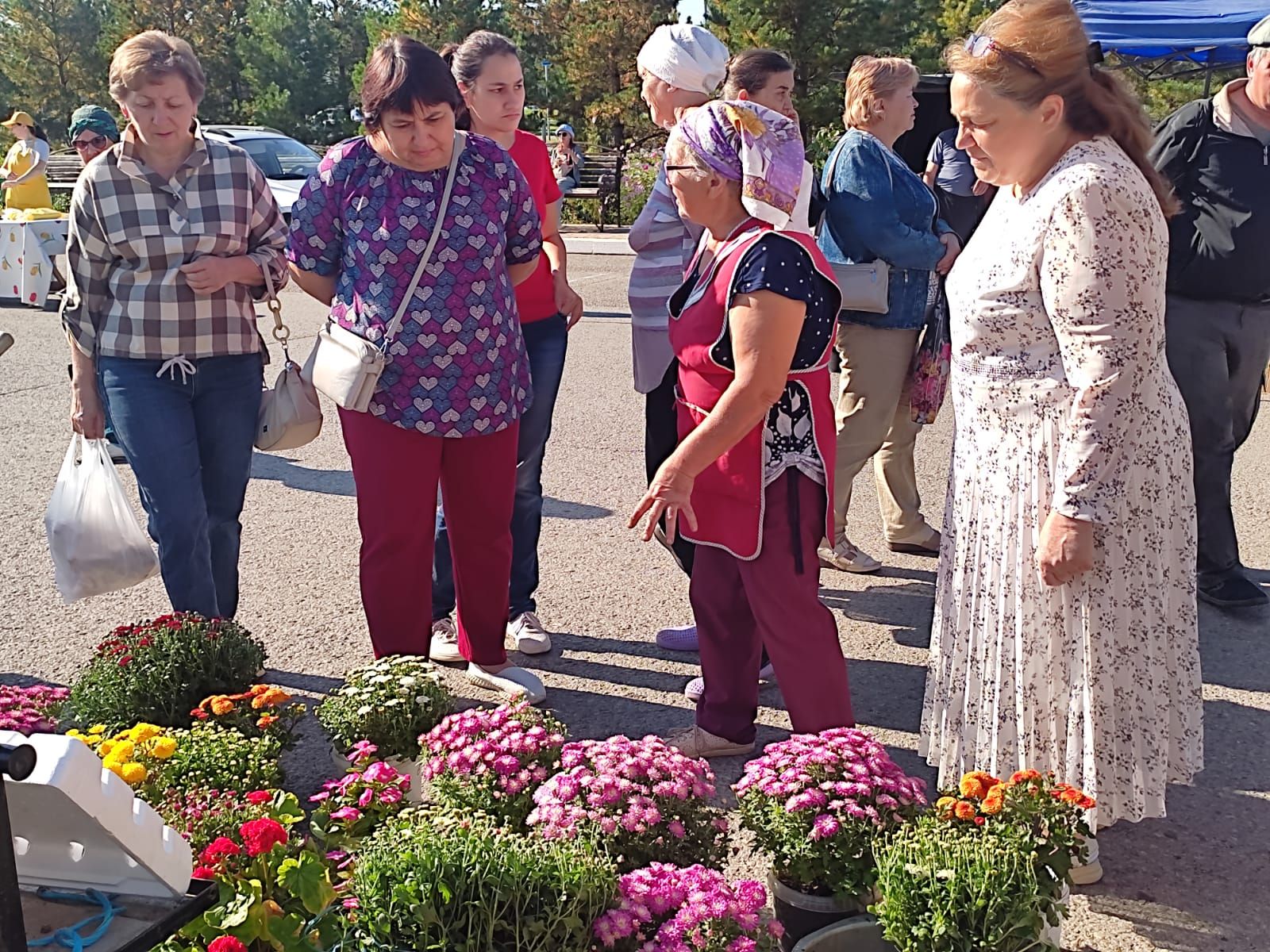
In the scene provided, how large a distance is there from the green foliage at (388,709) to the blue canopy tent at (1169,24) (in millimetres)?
9551

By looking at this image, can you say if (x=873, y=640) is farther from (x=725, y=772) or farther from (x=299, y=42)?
(x=299, y=42)

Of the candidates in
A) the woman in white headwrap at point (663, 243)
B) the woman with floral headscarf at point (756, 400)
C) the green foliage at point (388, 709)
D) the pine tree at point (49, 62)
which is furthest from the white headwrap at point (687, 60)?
the pine tree at point (49, 62)

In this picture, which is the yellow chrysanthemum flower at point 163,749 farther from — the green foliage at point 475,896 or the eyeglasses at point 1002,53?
the eyeglasses at point 1002,53

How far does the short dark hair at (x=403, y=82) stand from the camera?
3.31m

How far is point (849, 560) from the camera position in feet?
16.9

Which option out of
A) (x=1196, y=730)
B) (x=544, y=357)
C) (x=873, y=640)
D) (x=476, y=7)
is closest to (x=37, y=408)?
(x=544, y=357)

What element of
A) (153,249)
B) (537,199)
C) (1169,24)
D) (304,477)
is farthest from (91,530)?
(1169,24)

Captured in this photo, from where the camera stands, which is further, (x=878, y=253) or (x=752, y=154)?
(x=878, y=253)

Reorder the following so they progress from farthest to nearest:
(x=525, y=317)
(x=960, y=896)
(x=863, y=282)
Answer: (x=863, y=282) → (x=525, y=317) → (x=960, y=896)

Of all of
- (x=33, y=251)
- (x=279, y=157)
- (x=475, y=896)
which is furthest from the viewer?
(x=279, y=157)

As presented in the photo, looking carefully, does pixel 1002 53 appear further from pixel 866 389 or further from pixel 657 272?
pixel 866 389

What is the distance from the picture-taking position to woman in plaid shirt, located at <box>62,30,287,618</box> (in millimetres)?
3619

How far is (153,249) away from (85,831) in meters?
2.32

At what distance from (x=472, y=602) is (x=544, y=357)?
874mm
